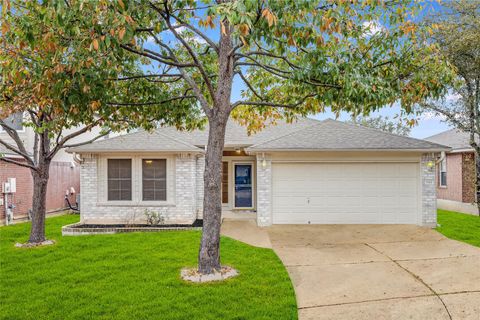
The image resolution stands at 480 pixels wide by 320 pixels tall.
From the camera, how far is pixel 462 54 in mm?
12234

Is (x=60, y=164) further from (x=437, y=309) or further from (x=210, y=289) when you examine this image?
(x=437, y=309)

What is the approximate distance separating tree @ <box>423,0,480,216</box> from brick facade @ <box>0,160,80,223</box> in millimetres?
15942

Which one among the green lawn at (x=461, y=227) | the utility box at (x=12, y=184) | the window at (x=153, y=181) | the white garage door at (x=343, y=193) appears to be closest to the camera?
the green lawn at (x=461, y=227)

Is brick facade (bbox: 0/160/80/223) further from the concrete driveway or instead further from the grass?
the concrete driveway

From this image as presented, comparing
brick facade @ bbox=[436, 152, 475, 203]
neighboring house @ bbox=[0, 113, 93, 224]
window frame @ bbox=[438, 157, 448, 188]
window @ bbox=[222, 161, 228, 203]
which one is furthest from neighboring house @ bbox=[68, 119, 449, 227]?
window frame @ bbox=[438, 157, 448, 188]

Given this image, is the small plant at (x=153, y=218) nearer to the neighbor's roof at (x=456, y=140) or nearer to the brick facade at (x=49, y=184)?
the brick facade at (x=49, y=184)

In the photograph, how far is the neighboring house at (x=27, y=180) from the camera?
13633 millimetres

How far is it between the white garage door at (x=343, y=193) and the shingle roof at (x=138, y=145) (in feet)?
11.3

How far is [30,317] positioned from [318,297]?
4.25 m

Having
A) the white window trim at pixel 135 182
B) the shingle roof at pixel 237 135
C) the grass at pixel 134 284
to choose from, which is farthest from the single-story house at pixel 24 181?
the shingle roof at pixel 237 135

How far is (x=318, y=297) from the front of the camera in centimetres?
549

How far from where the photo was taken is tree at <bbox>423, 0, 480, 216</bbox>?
11914 millimetres

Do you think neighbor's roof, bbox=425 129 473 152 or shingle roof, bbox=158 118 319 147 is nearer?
shingle roof, bbox=158 118 319 147

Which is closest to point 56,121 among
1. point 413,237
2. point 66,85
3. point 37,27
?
point 66,85
